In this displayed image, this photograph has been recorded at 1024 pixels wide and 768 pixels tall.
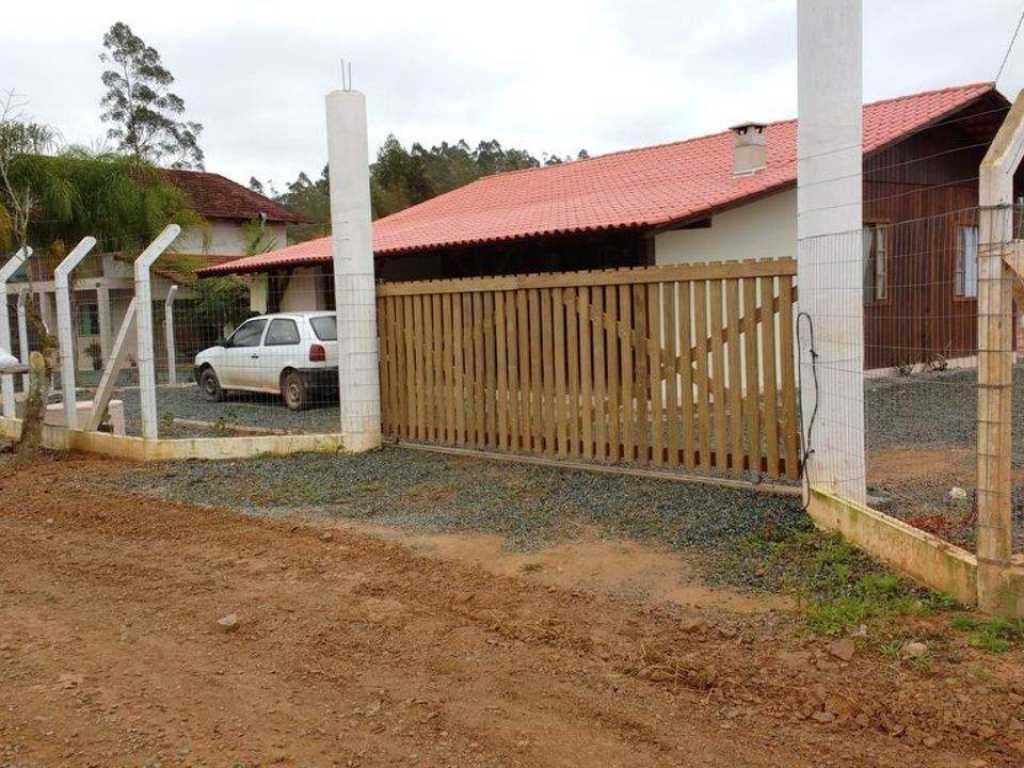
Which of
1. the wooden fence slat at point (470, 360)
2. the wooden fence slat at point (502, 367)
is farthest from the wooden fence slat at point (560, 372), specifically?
the wooden fence slat at point (470, 360)

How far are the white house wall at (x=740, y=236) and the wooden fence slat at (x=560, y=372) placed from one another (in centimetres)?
508

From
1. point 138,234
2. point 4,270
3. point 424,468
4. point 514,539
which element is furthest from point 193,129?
point 514,539

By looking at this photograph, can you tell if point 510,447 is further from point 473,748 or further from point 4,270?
point 4,270

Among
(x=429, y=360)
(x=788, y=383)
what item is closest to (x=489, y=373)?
(x=429, y=360)

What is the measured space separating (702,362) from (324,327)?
793cm

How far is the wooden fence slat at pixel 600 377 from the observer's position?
8023mm

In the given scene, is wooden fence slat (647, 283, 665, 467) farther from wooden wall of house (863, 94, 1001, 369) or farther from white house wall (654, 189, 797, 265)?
wooden wall of house (863, 94, 1001, 369)

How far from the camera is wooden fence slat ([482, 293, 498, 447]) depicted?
29.3 feet

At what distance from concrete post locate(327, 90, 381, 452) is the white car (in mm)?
3225

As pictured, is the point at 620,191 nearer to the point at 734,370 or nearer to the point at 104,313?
the point at 734,370

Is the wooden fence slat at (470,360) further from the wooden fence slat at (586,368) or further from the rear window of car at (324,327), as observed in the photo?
the rear window of car at (324,327)

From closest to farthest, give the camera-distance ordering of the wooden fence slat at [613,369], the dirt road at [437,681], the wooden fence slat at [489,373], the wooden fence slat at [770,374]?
1. the dirt road at [437,681]
2. the wooden fence slat at [770,374]
3. the wooden fence slat at [613,369]
4. the wooden fence slat at [489,373]

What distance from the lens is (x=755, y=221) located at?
1318 centimetres

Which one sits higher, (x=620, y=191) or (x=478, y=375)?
(x=620, y=191)
